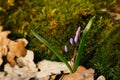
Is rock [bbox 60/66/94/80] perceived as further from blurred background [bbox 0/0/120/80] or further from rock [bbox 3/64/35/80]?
rock [bbox 3/64/35/80]

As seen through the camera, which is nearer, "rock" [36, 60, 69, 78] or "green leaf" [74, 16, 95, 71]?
"green leaf" [74, 16, 95, 71]

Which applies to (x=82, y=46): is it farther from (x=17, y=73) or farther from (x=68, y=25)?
(x=17, y=73)

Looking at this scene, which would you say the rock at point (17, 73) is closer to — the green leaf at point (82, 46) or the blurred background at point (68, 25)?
the blurred background at point (68, 25)

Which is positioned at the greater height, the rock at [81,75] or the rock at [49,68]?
the rock at [49,68]

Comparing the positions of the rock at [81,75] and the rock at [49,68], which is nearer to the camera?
the rock at [81,75]

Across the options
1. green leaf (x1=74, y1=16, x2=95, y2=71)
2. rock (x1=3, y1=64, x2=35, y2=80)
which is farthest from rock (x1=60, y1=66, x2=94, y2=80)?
rock (x1=3, y1=64, x2=35, y2=80)

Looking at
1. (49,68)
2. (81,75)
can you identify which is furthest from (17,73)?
(81,75)

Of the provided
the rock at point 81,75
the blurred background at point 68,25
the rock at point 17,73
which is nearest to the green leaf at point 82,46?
the rock at point 81,75

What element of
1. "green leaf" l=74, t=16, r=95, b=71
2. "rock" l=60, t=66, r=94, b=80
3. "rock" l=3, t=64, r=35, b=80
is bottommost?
"rock" l=60, t=66, r=94, b=80

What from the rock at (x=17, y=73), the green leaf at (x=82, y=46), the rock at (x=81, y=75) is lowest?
the rock at (x=81, y=75)

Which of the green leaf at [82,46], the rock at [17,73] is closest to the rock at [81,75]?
the green leaf at [82,46]

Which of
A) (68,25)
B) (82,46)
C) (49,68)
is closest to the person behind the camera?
(82,46)

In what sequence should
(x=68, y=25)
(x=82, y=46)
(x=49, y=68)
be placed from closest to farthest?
1. (x=82, y=46)
2. (x=49, y=68)
3. (x=68, y=25)
